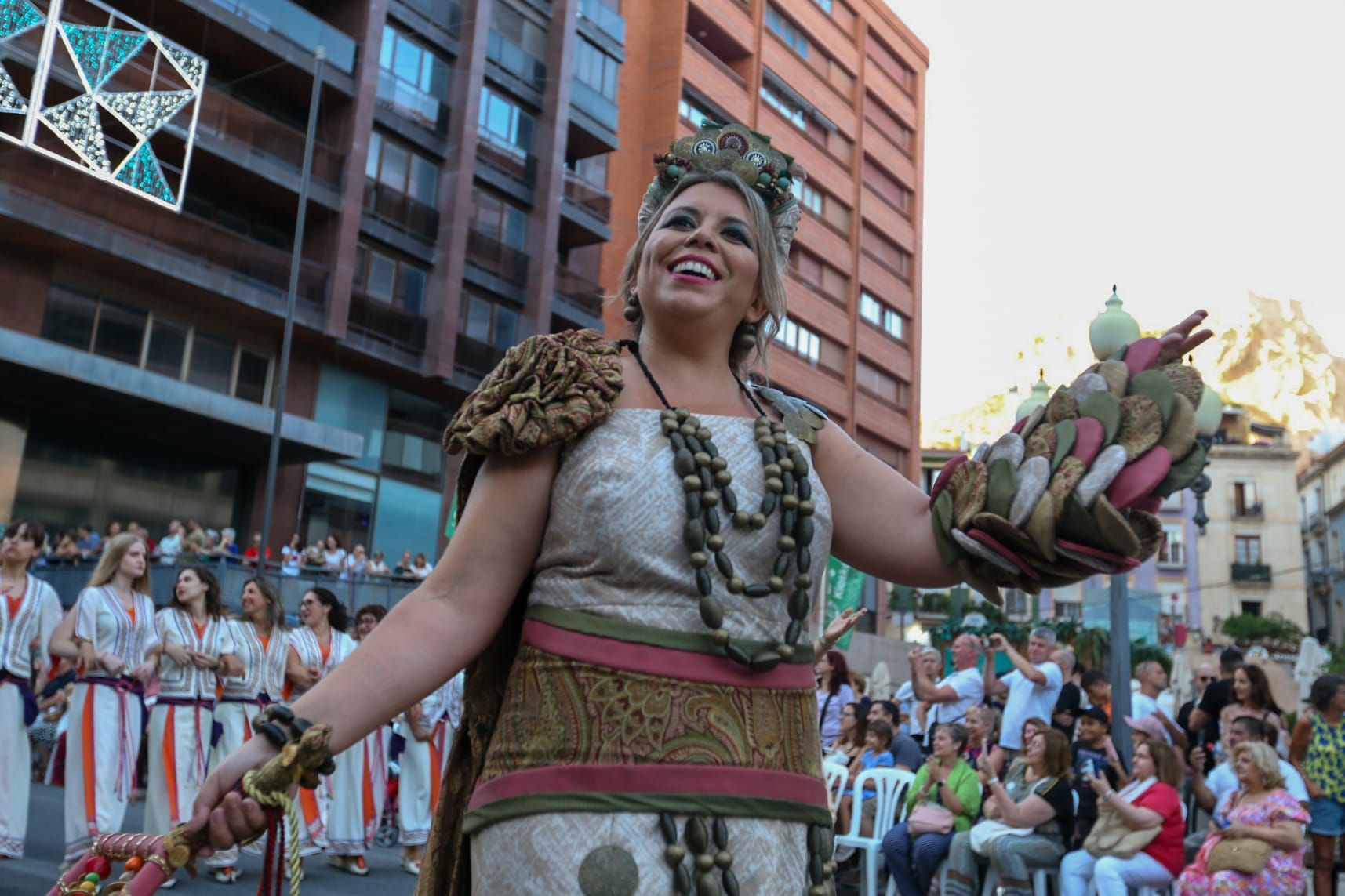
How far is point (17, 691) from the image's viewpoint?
7.85 metres

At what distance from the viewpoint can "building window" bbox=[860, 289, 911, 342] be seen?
151ft

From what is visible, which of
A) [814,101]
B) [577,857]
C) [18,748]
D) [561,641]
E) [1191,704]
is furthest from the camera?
[814,101]

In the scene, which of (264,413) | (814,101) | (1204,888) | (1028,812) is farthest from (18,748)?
(814,101)

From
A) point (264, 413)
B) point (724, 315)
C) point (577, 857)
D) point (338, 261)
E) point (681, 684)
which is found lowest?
point (577, 857)

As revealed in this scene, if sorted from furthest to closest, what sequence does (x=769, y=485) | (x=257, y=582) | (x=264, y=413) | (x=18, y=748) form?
(x=264, y=413)
(x=257, y=582)
(x=18, y=748)
(x=769, y=485)

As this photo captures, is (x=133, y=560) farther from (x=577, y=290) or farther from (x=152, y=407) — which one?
(x=577, y=290)

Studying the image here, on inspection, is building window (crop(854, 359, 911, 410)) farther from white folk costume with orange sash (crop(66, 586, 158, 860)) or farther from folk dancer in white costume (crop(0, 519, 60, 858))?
folk dancer in white costume (crop(0, 519, 60, 858))

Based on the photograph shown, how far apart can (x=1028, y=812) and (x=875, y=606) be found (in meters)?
38.3

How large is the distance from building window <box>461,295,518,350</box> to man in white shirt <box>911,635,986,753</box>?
20.8m

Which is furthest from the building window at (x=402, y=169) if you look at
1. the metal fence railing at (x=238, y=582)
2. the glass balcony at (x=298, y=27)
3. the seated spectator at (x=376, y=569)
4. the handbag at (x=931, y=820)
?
the handbag at (x=931, y=820)

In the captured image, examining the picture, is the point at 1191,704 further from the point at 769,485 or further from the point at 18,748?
the point at 769,485

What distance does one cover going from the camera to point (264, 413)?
25.9m

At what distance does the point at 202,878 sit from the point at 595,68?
2849 centimetres

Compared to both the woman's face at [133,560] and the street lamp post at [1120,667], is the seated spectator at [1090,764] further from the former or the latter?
the woman's face at [133,560]
